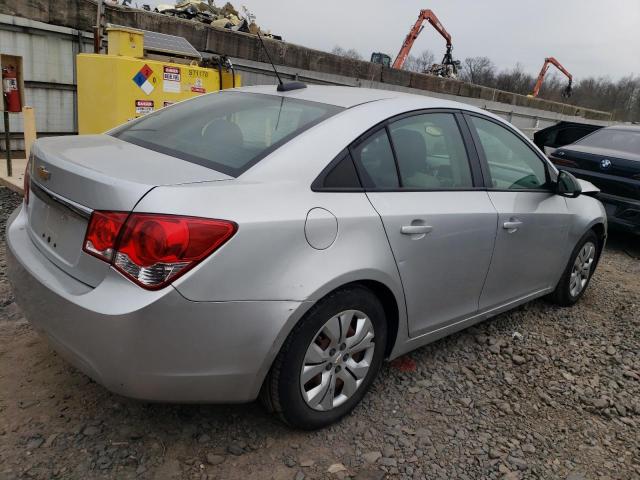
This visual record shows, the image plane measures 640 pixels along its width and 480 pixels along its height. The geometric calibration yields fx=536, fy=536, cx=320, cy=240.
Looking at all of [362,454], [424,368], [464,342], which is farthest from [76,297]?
[464,342]

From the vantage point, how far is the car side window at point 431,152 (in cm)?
269

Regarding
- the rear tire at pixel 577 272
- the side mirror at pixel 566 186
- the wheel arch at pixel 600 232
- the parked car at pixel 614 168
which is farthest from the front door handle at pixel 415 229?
the parked car at pixel 614 168

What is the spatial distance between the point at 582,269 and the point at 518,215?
145 centimetres

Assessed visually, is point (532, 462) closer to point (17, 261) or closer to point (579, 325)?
point (579, 325)

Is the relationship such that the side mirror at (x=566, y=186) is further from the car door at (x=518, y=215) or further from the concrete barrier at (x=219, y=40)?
the concrete barrier at (x=219, y=40)

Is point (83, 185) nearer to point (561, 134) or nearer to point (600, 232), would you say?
point (600, 232)

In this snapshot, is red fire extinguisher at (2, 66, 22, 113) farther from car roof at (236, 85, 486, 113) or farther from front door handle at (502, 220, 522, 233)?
front door handle at (502, 220, 522, 233)

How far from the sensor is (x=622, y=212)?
6.02 m

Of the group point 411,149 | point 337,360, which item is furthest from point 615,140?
point 337,360

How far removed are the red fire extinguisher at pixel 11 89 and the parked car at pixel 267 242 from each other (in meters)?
3.30

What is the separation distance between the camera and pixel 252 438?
7.74 feet

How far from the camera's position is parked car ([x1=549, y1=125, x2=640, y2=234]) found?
19.6ft

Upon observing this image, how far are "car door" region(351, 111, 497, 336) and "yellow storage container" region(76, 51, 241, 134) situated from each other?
3757mm

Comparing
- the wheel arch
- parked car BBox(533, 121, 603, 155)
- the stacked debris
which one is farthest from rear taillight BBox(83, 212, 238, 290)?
the stacked debris
